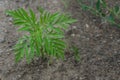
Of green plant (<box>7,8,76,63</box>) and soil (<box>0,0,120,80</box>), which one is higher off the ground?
green plant (<box>7,8,76,63</box>)

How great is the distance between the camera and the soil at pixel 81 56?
1931 millimetres

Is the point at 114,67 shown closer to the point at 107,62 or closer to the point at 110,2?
the point at 107,62

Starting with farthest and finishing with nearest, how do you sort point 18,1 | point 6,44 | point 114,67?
point 18,1, point 6,44, point 114,67

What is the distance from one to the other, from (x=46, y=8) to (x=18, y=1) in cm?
26

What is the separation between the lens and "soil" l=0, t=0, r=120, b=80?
1.93 meters

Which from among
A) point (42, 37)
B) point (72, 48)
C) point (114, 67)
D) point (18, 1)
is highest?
point (18, 1)

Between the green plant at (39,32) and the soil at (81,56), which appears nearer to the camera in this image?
the green plant at (39,32)

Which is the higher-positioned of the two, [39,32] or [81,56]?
[39,32]

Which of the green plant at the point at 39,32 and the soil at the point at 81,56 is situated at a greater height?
the green plant at the point at 39,32

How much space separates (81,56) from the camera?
6.62 ft

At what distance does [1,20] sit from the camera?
2301 mm

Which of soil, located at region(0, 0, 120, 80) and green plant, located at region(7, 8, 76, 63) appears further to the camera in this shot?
soil, located at region(0, 0, 120, 80)

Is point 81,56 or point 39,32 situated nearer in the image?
point 39,32

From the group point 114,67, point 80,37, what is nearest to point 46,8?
point 80,37
